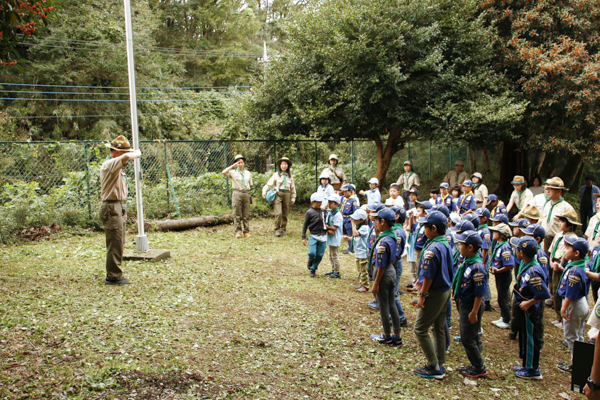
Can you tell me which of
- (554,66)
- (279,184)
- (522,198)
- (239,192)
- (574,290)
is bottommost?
(574,290)

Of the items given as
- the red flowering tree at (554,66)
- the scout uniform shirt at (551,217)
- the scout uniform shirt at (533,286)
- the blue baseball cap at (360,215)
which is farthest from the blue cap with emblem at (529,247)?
the red flowering tree at (554,66)

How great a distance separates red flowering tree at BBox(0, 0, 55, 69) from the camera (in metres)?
4.33

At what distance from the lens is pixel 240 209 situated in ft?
38.5

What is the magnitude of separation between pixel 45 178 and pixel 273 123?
6.98m

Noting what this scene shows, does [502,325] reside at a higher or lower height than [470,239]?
lower

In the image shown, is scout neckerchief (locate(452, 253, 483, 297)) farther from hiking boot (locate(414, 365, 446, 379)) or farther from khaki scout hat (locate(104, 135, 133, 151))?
khaki scout hat (locate(104, 135, 133, 151))

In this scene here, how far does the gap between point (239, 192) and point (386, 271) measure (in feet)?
22.1

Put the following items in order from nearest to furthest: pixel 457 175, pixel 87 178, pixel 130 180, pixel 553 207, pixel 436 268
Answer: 1. pixel 436 268
2. pixel 553 207
3. pixel 87 178
4. pixel 130 180
5. pixel 457 175

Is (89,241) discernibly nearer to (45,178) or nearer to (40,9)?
(45,178)

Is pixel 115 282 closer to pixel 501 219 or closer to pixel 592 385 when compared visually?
pixel 501 219

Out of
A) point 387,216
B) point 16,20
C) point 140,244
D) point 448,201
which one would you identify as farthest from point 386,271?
point 448,201

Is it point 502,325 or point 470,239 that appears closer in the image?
point 470,239

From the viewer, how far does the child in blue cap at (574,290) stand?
18.2 ft

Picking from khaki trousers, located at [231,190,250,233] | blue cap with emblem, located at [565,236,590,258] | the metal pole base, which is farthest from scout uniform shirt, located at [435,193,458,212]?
the metal pole base
